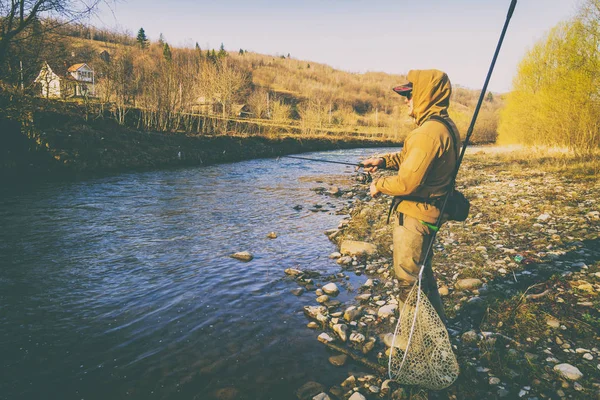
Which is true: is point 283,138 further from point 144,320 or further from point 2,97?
point 144,320

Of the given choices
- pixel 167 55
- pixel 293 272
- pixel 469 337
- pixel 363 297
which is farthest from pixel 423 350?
pixel 167 55

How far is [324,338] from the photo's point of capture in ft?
15.8

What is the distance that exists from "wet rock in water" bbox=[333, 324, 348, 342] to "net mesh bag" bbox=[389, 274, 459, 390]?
0.98m

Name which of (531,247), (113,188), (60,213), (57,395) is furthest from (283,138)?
(57,395)

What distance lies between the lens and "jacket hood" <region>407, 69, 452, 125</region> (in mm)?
3791

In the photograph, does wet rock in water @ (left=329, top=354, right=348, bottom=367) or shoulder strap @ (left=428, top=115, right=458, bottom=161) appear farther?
wet rock in water @ (left=329, top=354, right=348, bottom=367)

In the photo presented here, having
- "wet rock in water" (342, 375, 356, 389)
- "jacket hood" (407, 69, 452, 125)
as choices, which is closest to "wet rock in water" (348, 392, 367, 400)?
"wet rock in water" (342, 375, 356, 389)

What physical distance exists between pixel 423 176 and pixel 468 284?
3.20 metres

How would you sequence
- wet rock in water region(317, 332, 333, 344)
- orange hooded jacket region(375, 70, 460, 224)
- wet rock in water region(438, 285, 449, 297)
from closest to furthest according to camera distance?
orange hooded jacket region(375, 70, 460, 224), wet rock in water region(317, 332, 333, 344), wet rock in water region(438, 285, 449, 297)

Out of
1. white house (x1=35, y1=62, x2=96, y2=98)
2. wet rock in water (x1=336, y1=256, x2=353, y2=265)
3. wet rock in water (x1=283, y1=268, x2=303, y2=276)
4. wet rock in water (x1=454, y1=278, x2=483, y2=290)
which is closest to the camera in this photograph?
wet rock in water (x1=454, y1=278, x2=483, y2=290)

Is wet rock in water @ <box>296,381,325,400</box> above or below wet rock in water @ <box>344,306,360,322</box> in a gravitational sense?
below

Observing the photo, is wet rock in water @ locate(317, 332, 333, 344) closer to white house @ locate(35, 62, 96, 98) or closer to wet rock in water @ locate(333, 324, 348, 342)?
wet rock in water @ locate(333, 324, 348, 342)

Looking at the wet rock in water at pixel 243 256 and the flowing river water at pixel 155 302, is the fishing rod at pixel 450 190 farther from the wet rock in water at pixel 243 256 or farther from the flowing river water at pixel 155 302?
the wet rock in water at pixel 243 256

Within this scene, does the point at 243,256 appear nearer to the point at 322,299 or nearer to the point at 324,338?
the point at 322,299
